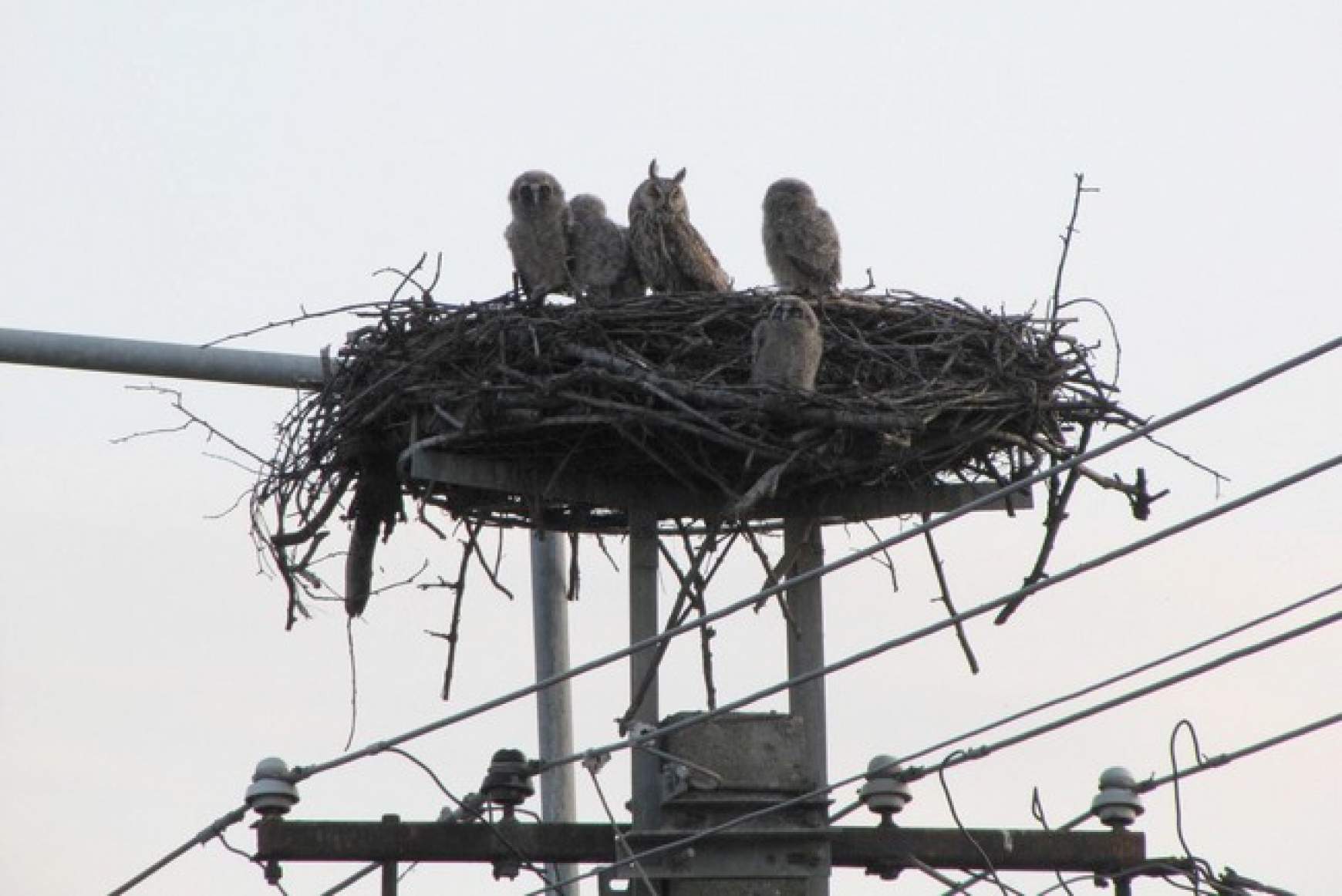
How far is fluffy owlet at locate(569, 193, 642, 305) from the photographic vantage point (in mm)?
12391

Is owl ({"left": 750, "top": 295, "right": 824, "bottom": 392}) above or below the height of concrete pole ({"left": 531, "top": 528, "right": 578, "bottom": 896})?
above

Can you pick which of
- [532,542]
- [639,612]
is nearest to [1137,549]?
[639,612]

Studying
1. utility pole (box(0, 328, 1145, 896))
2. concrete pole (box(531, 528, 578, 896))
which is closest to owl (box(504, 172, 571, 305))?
concrete pole (box(531, 528, 578, 896))

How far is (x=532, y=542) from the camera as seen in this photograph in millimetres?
9812

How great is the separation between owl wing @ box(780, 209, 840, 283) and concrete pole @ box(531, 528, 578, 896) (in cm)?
281

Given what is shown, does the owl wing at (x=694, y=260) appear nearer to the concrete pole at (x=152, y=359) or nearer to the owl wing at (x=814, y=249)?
the owl wing at (x=814, y=249)

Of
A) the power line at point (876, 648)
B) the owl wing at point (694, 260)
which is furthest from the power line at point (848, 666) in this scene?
the owl wing at point (694, 260)

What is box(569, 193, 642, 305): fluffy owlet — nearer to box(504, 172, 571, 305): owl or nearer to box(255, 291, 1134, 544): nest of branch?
box(504, 172, 571, 305): owl

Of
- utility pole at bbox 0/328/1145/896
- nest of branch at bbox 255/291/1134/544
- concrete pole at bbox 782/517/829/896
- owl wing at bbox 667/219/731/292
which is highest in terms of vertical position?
owl wing at bbox 667/219/731/292

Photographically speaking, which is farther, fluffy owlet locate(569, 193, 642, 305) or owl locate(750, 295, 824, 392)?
fluffy owlet locate(569, 193, 642, 305)

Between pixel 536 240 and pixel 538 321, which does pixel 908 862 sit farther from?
pixel 536 240

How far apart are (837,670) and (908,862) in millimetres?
947

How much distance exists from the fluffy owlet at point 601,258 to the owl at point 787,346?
2.09 m

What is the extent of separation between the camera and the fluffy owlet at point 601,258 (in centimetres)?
1239
